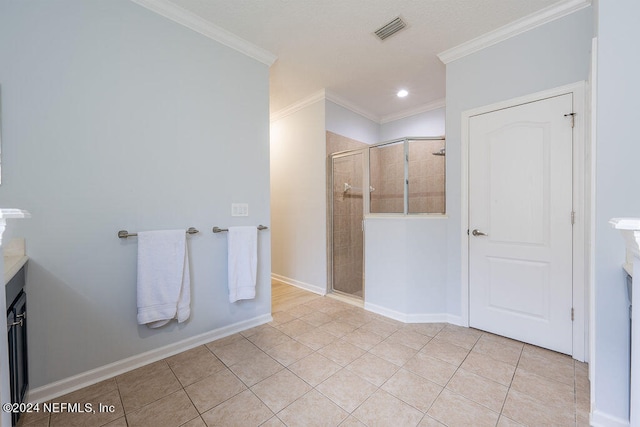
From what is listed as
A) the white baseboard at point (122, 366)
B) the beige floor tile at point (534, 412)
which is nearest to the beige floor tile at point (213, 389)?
the white baseboard at point (122, 366)

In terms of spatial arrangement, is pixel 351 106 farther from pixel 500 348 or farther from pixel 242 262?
A: pixel 500 348

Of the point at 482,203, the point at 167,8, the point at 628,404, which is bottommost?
the point at 628,404

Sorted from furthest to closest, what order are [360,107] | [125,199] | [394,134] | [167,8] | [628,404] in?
[394,134] < [360,107] < [167,8] < [125,199] < [628,404]

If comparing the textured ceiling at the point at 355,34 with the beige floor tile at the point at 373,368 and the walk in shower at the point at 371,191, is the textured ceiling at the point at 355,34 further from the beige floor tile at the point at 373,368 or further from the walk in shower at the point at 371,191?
the beige floor tile at the point at 373,368

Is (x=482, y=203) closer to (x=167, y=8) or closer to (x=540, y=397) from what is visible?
(x=540, y=397)

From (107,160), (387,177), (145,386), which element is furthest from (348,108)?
(145,386)

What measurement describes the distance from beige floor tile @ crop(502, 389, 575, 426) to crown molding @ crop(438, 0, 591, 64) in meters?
2.57

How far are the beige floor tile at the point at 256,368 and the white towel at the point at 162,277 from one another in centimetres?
56

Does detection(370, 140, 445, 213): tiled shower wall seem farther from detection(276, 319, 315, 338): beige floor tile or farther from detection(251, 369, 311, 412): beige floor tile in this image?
detection(251, 369, 311, 412): beige floor tile

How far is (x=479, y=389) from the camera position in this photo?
155 cm

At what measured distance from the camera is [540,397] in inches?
58.5

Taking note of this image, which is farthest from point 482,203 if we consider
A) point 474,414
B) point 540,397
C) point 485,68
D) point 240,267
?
point 240,267

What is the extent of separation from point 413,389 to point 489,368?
24.4 inches

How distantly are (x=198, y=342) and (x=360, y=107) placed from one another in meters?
3.43
